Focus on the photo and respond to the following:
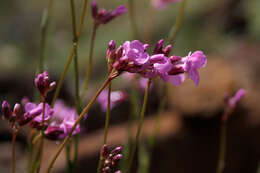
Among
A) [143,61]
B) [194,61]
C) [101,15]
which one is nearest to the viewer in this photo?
[143,61]

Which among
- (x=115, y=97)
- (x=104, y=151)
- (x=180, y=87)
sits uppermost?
(x=104, y=151)

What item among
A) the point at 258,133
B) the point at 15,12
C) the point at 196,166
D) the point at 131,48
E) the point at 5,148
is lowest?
the point at 5,148

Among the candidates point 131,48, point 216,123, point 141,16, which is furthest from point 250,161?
point 141,16

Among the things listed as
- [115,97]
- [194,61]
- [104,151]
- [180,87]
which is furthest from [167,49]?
[180,87]

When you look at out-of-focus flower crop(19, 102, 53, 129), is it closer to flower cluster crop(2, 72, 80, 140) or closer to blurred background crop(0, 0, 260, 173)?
flower cluster crop(2, 72, 80, 140)

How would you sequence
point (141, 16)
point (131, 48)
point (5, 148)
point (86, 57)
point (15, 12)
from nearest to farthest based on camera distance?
1. point (131, 48)
2. point (5, 148)
3. point (86, 57)
4. point (141, 16)
5. point (15, 12)

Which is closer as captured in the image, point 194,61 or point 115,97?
point 194,61

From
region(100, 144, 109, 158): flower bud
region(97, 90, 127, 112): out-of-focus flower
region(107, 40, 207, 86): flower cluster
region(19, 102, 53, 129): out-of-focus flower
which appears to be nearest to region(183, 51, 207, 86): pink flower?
region(107, 40, 207, 86): flower cluster

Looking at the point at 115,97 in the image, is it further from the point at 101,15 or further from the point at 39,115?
the point at 39,115

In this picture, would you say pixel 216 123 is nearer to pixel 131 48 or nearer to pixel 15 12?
pixel 131 48

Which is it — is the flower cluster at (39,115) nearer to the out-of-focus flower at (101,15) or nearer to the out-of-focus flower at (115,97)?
the out-of-focus flower at (101,15)
